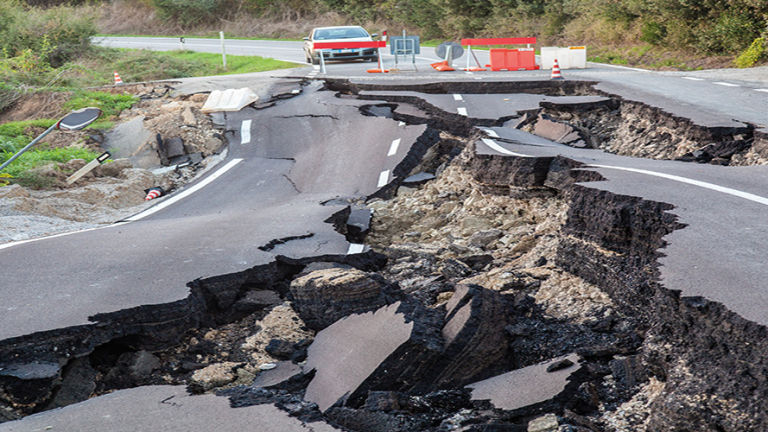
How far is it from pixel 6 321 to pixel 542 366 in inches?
160

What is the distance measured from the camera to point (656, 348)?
386cm

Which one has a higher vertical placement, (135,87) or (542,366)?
(135,87)

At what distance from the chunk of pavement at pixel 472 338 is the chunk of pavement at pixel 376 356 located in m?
0.11

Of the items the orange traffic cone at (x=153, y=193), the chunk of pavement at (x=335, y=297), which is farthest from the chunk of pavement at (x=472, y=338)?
the orange traffic cone at (x=153, y=193)

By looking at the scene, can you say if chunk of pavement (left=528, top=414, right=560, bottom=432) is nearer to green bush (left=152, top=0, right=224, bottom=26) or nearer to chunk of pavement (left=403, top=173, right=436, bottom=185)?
chunk of pavement (left=403, top=173, right=436, bottom=185)

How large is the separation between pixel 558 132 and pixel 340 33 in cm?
1480

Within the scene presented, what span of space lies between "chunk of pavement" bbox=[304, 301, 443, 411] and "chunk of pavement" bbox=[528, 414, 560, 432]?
0.91 m

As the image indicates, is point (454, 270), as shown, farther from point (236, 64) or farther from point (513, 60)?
point (236, 64)

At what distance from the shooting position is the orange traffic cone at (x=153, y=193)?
11120 mm

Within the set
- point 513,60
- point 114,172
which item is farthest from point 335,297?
point 513,60

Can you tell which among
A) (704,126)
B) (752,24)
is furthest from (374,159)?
(752,24)

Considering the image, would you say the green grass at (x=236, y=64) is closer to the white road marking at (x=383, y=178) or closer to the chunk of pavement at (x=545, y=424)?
the white road marking at (x=383, y=178)

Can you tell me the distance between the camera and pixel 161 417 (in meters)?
3.77

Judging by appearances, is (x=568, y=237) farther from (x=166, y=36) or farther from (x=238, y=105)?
(x=166, y=36)
